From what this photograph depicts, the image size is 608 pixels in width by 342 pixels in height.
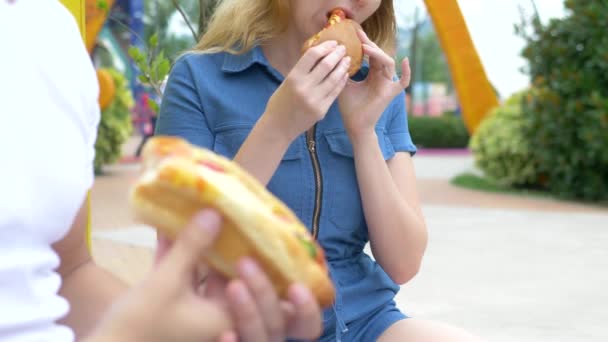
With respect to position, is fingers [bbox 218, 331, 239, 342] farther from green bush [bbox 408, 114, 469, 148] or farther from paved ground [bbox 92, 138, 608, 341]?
green bush [bbox 408, 114, 469, 148]

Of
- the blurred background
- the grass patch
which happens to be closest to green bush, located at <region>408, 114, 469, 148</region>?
the blurred background

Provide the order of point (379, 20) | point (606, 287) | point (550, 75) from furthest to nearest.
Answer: point (550, 75)
point (606, 287)
point (379, 20)

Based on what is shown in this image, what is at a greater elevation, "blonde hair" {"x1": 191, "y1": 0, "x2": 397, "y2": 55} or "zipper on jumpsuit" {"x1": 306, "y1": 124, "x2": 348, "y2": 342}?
"blonde hair" {"x1": 191, "y1": 0, "x2": 397, "y2": 55}

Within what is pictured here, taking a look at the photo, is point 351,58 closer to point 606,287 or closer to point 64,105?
point 64,105

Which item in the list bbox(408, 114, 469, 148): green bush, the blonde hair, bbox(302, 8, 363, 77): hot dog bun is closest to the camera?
bbox(302, 8, 363, 77): hot dog bun

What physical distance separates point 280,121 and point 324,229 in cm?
33

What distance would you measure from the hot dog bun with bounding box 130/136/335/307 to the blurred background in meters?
1.36

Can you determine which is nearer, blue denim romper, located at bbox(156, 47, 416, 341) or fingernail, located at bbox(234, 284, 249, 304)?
fingernail, located at bbox(234, 284, 249, 304)

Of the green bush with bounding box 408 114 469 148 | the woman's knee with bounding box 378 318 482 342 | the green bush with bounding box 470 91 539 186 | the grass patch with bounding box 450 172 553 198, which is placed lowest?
the green bush with bounding box 408 114 469 148

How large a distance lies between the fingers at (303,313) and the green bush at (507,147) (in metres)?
9.15

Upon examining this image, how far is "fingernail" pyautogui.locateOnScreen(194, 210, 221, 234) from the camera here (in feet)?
2.81

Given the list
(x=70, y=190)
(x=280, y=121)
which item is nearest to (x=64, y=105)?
(x=70, y=190)

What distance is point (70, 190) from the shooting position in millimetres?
1016

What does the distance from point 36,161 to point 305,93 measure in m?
0.69
